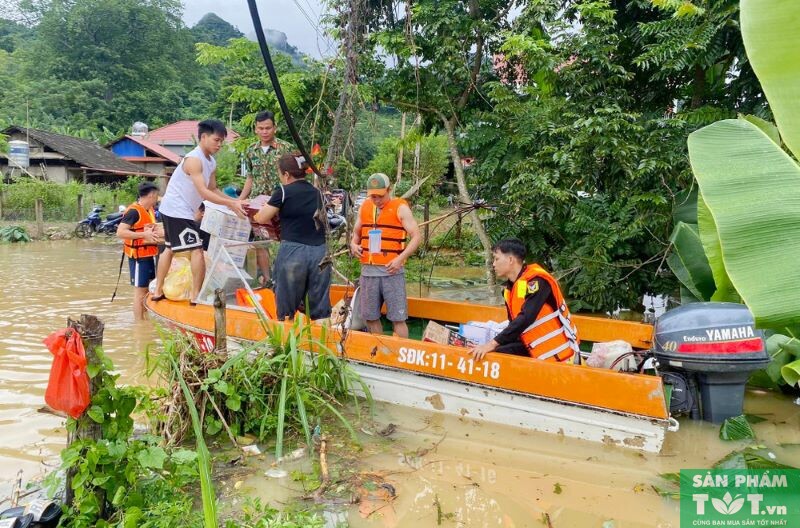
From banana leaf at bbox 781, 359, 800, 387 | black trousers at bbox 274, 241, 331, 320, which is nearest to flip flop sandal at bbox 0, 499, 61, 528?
black trousers at bbox 274, 241, 331, 320

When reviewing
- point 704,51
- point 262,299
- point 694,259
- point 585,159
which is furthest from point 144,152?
point 694,259

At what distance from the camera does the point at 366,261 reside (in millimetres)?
5043

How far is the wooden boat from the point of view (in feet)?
12.3

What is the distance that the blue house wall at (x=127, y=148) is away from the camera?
105ft

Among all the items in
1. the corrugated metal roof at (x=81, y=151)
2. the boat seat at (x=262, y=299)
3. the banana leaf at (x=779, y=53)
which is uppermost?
the corrugated metal roof at (x=81, y=151)

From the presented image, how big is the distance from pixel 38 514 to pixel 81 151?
89.4 feet

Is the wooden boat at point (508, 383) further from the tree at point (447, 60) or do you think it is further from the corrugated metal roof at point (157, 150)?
the corrugated metal roof at point (157, 150)

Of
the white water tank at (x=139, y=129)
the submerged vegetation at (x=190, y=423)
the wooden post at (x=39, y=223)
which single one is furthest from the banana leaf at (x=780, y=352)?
the white water tank at (x=139, y=129)

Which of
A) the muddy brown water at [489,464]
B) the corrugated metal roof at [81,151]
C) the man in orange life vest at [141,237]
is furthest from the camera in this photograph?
the corrugated metal roof at [81,151]

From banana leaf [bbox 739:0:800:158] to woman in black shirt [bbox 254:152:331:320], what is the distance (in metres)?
3.09

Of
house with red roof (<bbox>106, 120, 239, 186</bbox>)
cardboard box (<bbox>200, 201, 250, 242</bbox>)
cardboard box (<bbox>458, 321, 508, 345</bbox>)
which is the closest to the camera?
cardboard box (<bbox>458, 321, 508, 345</bbox>)

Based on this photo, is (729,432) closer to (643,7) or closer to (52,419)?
(52,419)

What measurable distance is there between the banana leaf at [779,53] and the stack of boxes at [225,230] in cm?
432

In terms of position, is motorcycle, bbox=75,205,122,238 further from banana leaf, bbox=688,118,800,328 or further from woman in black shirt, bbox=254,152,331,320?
banana leaf, bbox=688,118,800,328
